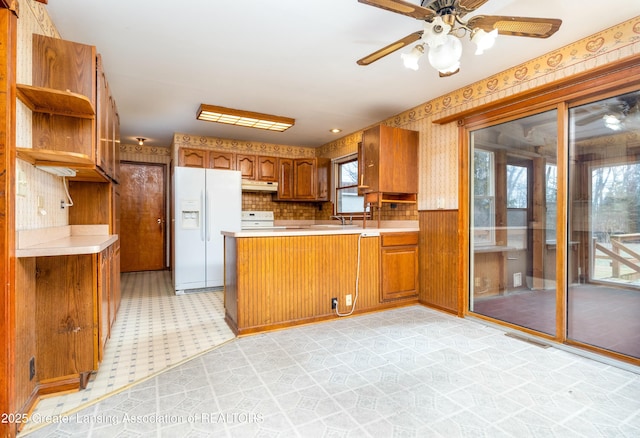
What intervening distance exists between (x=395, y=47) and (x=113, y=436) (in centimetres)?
260

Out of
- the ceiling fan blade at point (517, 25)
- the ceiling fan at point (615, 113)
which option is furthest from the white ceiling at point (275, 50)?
the ceiling fan at point (615, 113)

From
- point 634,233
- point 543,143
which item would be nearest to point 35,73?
point 543,143

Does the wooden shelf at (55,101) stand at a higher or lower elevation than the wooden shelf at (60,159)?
higher

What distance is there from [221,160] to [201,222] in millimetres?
1236

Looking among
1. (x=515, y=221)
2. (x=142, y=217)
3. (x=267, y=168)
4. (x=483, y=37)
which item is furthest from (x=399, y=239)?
(x=142, y=217)

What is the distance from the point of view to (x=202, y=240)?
14.9 ft

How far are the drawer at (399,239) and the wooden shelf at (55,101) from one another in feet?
9.45

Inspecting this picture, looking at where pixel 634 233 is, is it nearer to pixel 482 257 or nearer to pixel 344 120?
pixel 482 257

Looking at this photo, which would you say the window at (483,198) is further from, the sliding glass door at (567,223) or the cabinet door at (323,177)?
the cabinet door at (323,177)

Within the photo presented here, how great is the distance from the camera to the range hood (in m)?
5.34

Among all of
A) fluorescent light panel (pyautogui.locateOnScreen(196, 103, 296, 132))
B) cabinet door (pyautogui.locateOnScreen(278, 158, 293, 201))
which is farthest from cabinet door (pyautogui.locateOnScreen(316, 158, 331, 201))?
fluorescent light panel (pyautogui.locateOnScreen(196, 103, 296, 132))

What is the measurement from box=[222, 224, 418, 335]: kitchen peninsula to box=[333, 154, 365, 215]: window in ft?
5.20

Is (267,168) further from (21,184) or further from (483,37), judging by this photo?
(483,37)

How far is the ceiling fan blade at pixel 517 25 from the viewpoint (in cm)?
166
